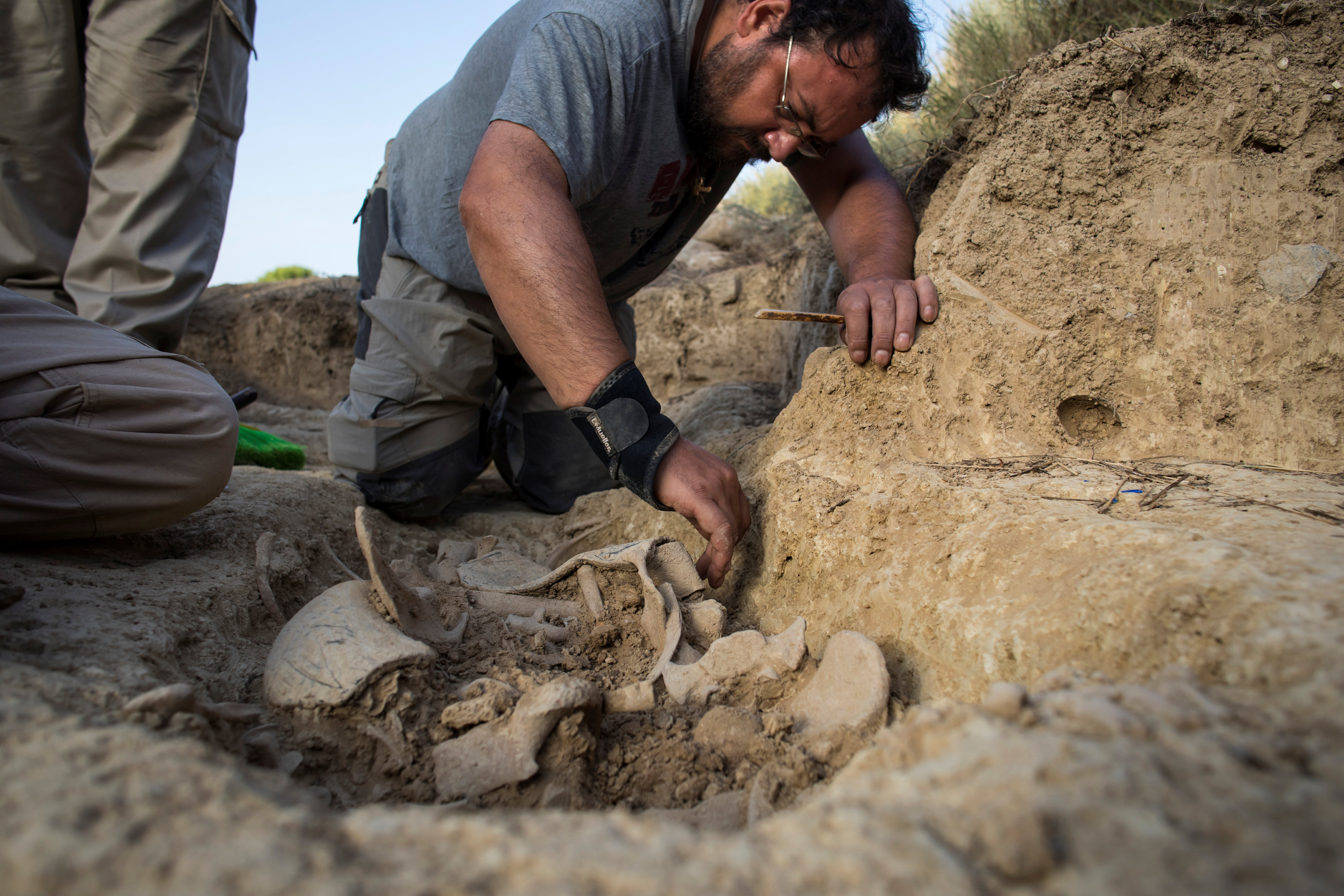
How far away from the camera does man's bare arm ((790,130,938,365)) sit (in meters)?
1.90

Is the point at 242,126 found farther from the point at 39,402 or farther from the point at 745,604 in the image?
the point at 745,604

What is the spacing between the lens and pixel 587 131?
6.48ft

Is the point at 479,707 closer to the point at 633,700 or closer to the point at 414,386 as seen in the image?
the point at 633,700

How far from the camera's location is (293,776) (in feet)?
3.66

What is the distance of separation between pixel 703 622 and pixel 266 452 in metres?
2.92

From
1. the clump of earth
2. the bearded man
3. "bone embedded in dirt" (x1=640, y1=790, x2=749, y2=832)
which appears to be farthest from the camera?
the bearded man

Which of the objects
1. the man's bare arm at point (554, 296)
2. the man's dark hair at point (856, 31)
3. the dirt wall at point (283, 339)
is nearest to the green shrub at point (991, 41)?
the man's dark hair at point (856, 31)

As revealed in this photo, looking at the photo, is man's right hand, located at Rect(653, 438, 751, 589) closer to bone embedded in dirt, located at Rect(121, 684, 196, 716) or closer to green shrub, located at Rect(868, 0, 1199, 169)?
bone embedded in dirt, located at Rect(121, 684, 196, 716)

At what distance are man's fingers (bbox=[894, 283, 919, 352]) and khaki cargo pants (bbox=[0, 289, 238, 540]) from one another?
1.70 metres

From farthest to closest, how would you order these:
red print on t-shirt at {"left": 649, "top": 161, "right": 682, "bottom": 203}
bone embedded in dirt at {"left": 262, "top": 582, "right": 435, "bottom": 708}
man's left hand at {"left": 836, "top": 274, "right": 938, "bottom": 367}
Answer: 1. red print on t-shirt at {"left": 649, "top": 161, "right": 682, "bottom": 203}
2. man's left hand at {"left": 836, "top": 274, "right": 938, "bottom": 367}
3. bone embedded in dirt at {"left": 262, "top": 582, "right": 435, "bottom": 708}

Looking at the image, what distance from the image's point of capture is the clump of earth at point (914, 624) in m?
0.64

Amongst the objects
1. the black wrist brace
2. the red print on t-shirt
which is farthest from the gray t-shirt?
Answer: the black wrist brace

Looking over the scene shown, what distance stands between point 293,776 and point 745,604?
109cm

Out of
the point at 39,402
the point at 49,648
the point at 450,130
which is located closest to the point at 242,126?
the point at 450,130
